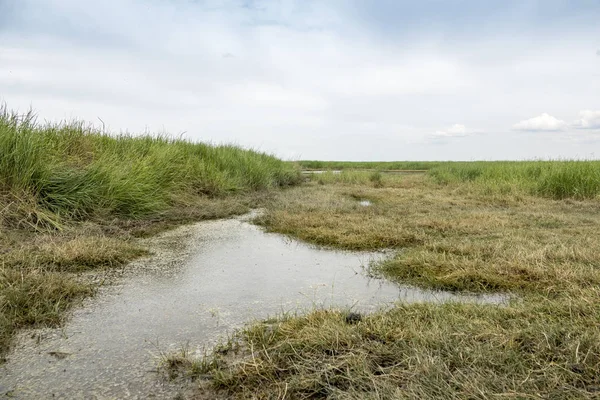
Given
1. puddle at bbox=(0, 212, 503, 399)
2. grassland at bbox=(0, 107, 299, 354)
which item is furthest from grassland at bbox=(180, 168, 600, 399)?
grassland at bbox=(0, 107, 299, 354)

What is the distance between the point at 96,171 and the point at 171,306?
3.33 metres

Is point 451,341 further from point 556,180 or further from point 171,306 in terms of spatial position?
point 556,180

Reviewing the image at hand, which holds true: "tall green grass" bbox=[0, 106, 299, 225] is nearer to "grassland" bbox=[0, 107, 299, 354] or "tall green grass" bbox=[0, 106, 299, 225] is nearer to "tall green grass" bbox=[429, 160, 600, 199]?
"grassland" bbox=[0, 107, 299, 354]

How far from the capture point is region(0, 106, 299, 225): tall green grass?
168 inches

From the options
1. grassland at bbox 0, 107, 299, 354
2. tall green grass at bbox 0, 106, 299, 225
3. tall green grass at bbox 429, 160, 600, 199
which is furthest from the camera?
tall green grass at bbox 429, 160, 600, 199

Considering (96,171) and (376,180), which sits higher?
(96,171)

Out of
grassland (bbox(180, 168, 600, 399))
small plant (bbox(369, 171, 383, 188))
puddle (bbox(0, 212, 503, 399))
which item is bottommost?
puddle (bbox(0, 212, 503, 399))

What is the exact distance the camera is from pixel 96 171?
502cm

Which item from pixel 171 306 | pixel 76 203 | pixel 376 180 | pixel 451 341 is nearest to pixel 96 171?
pixel 76 203

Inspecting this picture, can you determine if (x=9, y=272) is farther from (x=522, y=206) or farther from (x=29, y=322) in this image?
(x=522, y=206)

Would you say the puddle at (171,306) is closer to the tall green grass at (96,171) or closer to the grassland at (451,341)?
the grassland at (451,341)

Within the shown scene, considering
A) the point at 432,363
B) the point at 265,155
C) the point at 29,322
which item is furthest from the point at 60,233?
the point at 265,155

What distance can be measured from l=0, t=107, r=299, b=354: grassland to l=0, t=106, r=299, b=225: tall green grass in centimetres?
1

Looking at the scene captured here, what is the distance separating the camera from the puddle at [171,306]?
1.60 m
